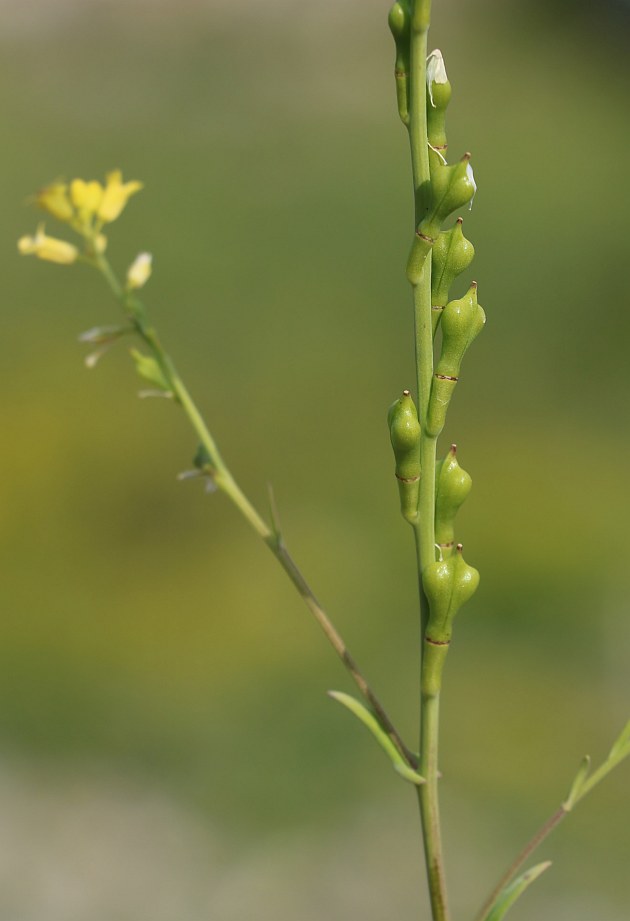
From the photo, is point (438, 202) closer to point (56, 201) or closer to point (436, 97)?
point (436, 97)

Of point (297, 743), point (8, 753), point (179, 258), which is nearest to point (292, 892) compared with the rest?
point (297, 743)

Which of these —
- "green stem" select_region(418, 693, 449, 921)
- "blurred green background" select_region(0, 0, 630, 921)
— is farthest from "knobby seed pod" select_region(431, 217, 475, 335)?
"blurred green background" select_region(0, 0, 630, 921)

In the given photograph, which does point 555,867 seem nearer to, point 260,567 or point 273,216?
point 260,567

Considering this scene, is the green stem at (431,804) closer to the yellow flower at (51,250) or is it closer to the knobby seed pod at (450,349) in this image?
the knobby seed pod at (450,349)

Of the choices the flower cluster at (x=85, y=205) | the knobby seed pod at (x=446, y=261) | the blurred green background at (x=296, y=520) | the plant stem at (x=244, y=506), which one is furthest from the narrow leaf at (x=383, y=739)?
the blurred green background at (x=296, y=520)

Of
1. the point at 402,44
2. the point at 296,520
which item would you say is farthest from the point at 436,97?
the point at 296,520

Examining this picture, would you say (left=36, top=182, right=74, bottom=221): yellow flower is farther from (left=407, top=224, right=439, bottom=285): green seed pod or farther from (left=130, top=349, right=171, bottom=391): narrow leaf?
(left=407, top=224, right=439, bottom=285): green seed pod

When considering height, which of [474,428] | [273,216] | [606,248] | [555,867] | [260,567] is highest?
[273,216]
